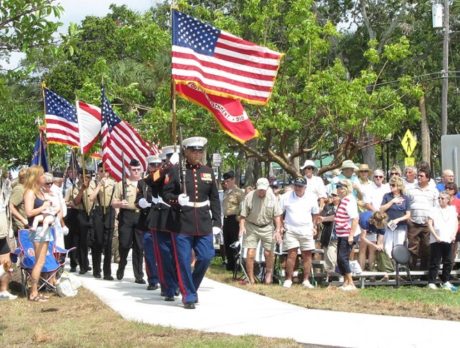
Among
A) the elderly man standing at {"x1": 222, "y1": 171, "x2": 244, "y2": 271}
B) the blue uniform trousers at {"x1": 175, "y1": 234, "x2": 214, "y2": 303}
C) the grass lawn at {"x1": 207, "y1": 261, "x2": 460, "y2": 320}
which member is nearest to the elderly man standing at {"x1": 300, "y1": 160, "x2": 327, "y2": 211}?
the elderly man standing at {"x1": 222, "y1": 171, "x2": 244, "y2": 271}

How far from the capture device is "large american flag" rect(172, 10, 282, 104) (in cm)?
1024

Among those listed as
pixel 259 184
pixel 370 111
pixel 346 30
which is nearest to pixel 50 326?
pixel 259 184

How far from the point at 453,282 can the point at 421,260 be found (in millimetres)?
626

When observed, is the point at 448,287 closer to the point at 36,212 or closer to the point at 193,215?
the point at 193,215

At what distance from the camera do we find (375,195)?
1519 cm

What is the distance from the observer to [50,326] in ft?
31.0

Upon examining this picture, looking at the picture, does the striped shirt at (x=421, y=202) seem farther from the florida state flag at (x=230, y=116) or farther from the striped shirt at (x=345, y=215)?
the florida state flag at (x=230, y=116)

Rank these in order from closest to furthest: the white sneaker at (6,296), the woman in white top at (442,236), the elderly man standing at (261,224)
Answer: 1. the white sneaker at (6,296)
2. the woman in white top at (442,236)
3. the elderly man standing at (261,224)

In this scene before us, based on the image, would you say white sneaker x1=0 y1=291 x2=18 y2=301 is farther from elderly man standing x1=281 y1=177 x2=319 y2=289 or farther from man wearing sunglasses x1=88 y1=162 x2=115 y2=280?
elderly man standing x1=281 y1=177 x2=319 y2=289

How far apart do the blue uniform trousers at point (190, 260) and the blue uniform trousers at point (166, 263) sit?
22.4 inches

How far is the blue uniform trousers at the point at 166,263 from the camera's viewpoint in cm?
1135

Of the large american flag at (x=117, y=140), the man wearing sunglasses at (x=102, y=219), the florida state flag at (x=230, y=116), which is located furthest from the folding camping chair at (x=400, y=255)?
the man wearing sunglasses at (x=102, y=219)

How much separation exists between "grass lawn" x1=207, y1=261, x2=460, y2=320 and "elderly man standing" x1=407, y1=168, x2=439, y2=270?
886 mm

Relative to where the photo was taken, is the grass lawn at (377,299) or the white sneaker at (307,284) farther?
the white sneaker at (307,284)
